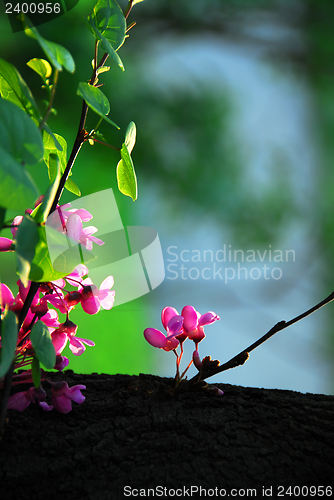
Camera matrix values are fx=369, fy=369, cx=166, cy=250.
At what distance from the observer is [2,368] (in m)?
0.26

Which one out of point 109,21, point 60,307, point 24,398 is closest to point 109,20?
point 109,21

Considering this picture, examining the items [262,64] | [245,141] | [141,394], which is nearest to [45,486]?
[141,394]

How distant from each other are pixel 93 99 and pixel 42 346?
234mm

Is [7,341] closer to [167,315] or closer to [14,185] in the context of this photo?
[14,185]

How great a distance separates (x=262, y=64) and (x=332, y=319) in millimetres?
1124

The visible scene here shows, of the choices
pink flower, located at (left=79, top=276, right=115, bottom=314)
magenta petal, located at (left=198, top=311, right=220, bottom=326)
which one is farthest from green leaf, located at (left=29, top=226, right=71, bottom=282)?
magenta petal, located at (left=198, top=311, right=220, bottom=326)

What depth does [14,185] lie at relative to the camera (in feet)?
0.88

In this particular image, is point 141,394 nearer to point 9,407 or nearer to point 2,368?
point 9,407

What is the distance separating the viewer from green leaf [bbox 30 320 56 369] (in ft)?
1.04

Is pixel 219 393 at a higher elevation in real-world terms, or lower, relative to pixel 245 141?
lower

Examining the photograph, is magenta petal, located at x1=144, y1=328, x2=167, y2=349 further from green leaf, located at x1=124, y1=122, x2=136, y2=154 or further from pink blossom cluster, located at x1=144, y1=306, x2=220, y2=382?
green leaf, located at x1=124, y1=122, x2=136, y2=154

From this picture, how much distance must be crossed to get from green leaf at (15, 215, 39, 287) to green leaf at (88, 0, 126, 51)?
0.23 m

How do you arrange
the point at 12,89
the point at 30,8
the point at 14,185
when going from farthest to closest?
the point at 30,8 → the point at 12,89 → the point at 14,185

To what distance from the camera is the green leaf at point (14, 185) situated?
0.26 m
